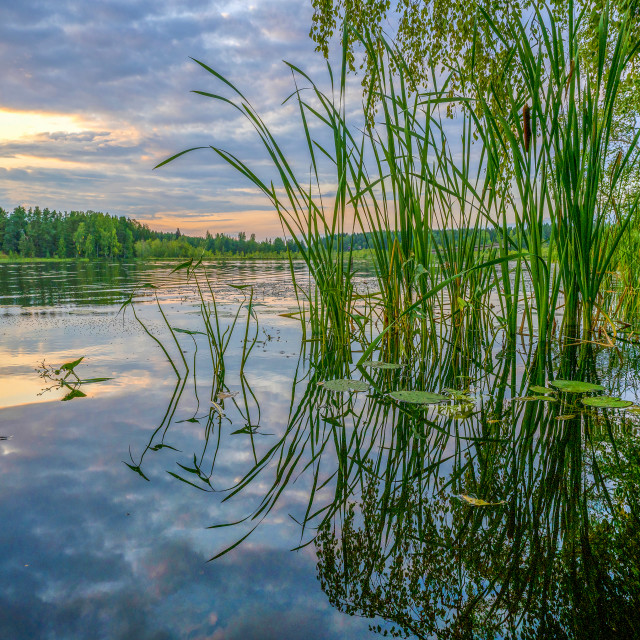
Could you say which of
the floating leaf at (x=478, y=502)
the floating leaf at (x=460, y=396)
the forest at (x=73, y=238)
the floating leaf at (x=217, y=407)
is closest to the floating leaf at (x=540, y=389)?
the floating leaf at (x=460, y=396)

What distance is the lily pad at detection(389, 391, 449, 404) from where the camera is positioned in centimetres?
110

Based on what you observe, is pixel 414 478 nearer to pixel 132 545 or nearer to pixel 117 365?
pixel 132 545

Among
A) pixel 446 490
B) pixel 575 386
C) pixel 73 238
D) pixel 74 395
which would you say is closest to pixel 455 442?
pixel 446 490

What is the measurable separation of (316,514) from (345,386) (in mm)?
627

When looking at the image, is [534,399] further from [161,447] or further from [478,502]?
[161,447]

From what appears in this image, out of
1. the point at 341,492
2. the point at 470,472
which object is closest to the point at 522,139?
the point at 470,472

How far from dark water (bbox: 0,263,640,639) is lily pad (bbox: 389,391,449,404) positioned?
0.06ft

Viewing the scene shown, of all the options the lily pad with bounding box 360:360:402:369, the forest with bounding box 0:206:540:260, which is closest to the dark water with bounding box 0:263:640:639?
the lily pad with bounding box 360:360:402:369

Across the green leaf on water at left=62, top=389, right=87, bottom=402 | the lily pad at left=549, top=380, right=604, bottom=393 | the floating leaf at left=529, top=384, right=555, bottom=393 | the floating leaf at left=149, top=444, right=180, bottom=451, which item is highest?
the lily pad at left=549, top=380, right=604, bottom=393

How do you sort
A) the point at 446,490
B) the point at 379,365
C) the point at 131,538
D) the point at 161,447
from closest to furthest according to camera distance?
the point at 131,538 < the point at 446,490 < the point at 161,447 < the point at 379,365

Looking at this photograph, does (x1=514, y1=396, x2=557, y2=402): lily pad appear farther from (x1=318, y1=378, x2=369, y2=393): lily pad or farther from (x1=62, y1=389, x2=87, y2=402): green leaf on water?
(x1=62, y1=389, x2=87, y2=402): green leaf on water

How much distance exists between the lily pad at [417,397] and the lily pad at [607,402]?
0.32 metres

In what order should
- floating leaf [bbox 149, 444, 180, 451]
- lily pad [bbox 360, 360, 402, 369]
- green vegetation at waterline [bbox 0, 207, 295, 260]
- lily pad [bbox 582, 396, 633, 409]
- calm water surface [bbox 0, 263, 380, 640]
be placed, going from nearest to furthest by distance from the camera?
calm water surface [bbox 0, 263, 380, 640] < floating leaf [bbox 149, 444, 180, 451] < lily pad [bbox 582, 396, 633, 409] < lily pad [bbox 360, 360, 402, 369] < green vegetation at waterline [bbox 0, 207, 295, 260]

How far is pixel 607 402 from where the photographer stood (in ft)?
3.41
